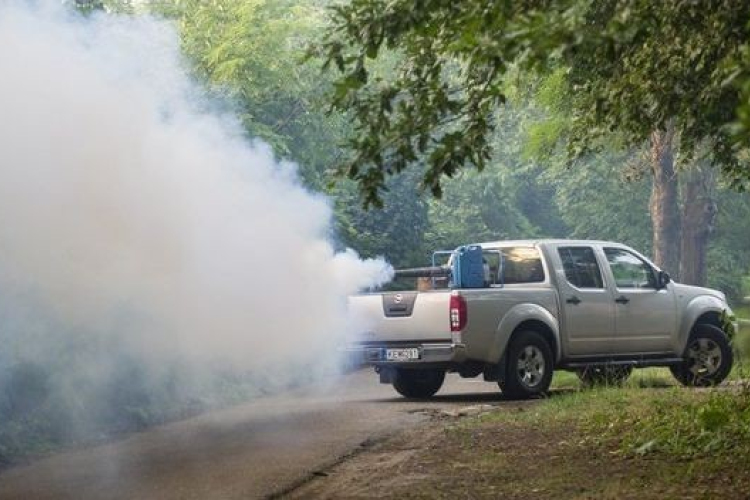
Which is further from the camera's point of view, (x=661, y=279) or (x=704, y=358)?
(x=704, y=358)

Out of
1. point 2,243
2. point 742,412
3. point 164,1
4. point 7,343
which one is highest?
point 164,1

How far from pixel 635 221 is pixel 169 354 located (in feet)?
116

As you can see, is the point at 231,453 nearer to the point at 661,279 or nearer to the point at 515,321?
the point at 515,321

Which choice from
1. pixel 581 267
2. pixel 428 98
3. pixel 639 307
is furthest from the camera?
pixel 639 307

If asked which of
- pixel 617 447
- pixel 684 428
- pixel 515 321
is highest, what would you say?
pixel 515 321

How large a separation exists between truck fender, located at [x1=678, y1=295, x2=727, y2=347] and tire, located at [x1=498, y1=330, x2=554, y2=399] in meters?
2.45

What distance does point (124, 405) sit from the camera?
53.6ft

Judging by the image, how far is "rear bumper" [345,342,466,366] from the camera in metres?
17.0

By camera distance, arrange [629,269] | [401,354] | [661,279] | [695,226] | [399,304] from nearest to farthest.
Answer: [401,354] → [399,304] → [629,269] → [661,279] → [695,226]

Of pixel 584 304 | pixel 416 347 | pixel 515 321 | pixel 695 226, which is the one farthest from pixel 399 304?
pixel 695 226

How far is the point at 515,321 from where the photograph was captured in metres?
17.4

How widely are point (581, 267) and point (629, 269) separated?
0.89 meters

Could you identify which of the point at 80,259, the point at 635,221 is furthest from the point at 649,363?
the point at 635,221

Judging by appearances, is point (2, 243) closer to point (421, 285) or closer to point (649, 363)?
point (421, 285)
